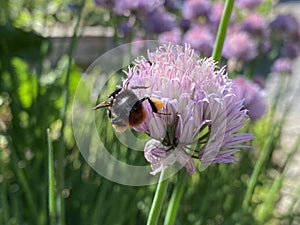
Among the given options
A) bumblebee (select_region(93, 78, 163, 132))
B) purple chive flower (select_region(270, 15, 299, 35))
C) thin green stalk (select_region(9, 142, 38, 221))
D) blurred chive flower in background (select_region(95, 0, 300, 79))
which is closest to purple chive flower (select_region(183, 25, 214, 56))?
blurred chive flower in background (select_region(95, 0, 300, 79))

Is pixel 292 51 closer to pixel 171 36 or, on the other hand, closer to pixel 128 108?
pixel 171 36

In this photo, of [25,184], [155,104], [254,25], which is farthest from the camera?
[254,25]

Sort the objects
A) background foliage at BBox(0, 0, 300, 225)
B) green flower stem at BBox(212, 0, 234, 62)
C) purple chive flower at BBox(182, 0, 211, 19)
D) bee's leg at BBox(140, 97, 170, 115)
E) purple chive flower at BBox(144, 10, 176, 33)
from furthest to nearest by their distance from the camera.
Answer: purple chive flower at BBox(182, 0, 211, 19) → purple chive flower at BBox(144, 10, 176, 33) → background foliage at BBox(0, 0, 300, 225) → green flower stem at BBox(212, 0, 234, 62) → bee's leg at BBox(140, 97, 170, 115)

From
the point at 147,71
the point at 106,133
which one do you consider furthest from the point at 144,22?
the point at 147,71

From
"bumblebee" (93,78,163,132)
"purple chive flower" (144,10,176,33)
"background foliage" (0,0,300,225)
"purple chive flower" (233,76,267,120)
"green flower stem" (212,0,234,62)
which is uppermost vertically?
"purple chive flower" (144,10,176,33)

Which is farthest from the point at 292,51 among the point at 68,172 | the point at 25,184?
the point at 25,184

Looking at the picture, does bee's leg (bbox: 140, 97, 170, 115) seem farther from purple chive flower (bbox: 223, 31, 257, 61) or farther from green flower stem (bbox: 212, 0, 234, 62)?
purple chive flower (bbox: 223, 31, 257, 61)

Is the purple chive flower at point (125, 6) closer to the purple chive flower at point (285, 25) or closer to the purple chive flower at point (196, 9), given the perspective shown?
the purple chive flower at point (196, 9)
